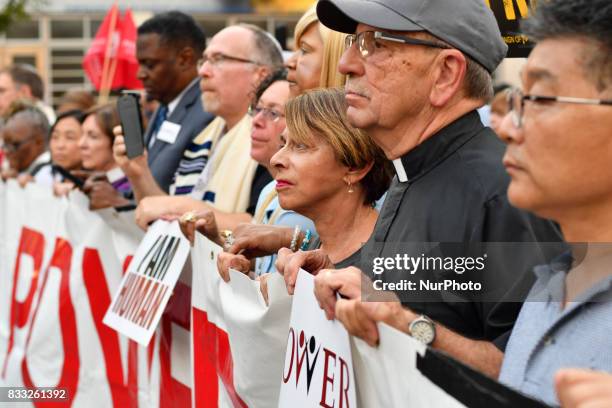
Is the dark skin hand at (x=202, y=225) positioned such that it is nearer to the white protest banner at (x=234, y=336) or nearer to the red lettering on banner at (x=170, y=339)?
the white protest banner at (x=234, y=336)

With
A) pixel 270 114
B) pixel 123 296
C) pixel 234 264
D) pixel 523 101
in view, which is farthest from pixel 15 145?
pixel 523 101

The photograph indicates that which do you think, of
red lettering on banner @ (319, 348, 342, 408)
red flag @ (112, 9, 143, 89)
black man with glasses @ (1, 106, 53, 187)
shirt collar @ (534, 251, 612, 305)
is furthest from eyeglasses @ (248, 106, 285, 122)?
red flag @ (112, 9, 143, 89)

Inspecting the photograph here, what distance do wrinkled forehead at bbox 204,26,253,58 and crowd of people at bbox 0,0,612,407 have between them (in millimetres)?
579

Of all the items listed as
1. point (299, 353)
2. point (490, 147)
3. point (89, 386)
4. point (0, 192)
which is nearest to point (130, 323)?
point (89, 386)

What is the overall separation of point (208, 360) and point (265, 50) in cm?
245

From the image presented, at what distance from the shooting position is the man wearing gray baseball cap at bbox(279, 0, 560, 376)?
2.80m

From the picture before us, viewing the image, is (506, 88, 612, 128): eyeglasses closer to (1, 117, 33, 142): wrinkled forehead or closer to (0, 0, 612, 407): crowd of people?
(0, 0, 612, 407): crowd of people

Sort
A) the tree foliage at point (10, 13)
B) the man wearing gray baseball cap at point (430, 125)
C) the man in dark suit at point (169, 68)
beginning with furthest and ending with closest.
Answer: the tree foliage at point (10, 13) → the man in dark suit at point (169, 68) → the man wearing gray baseball cap at point (430, 125)

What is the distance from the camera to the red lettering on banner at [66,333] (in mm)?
6221

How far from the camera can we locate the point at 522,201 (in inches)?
88.4

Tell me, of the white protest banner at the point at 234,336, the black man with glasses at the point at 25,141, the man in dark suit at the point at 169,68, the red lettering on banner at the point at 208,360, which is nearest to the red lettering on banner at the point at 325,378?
the white protest banner at the point at 234,336

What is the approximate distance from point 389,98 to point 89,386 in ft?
11.2

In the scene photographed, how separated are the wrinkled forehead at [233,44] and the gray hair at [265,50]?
0.04m

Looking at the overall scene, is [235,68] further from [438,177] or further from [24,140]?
[24,140]
